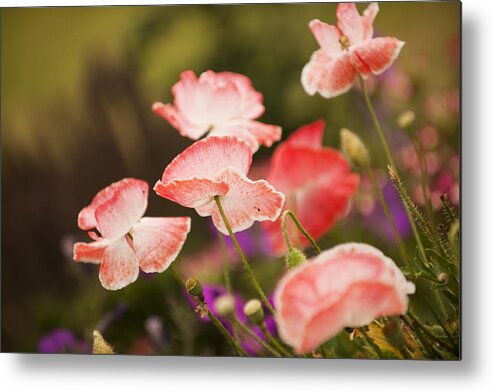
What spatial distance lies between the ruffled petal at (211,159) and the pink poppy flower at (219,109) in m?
0.10

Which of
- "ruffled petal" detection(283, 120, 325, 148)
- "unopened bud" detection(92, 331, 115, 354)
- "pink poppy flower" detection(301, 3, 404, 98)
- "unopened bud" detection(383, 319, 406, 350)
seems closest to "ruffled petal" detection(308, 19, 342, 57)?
"pink poppy flower" detection(301, 3, 404, 98)

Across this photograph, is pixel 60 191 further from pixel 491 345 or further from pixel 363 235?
pixel 491 345

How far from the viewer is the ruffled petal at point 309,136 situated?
1543 mm

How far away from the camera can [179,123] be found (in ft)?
5.08

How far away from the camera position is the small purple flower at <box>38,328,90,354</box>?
163cm

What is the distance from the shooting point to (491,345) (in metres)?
1.51

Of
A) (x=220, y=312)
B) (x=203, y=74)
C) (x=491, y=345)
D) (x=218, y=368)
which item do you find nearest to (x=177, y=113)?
(x=203, y=74)

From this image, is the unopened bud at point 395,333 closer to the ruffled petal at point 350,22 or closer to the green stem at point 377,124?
the green stem at point 377,124

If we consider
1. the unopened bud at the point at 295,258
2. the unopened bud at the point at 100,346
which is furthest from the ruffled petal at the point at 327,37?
the unopened bud at the point at 100,346

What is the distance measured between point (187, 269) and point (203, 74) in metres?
0.37

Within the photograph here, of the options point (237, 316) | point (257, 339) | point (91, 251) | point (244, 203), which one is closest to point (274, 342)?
point (257, 339)

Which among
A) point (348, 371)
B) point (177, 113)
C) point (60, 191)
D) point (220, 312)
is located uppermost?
point (177, 113)

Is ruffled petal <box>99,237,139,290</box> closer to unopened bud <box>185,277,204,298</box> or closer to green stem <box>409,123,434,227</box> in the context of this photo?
unopened bud <box>185,277,204,298</box>

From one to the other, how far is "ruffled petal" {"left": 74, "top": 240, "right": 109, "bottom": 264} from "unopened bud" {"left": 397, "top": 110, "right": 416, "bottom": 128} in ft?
1.88
